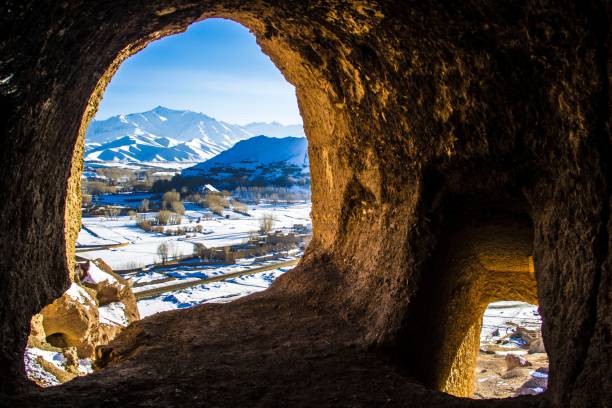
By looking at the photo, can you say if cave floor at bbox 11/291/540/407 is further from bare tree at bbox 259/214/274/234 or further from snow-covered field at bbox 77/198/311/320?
bare tree at bbox 259/214/274/234

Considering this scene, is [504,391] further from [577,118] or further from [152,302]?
[152,302]

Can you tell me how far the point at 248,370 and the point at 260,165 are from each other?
48265mm

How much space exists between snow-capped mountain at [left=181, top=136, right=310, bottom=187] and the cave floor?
37181 millimetres

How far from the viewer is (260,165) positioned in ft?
170

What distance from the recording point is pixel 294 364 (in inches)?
169

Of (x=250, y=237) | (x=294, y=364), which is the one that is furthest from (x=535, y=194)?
(x=250, y=237)

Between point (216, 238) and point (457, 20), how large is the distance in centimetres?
2773

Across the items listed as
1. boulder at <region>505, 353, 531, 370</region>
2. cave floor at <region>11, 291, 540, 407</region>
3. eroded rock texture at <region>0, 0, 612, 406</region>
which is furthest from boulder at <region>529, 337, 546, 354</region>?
cave floor at <region>11, 291, 540, 407</region>

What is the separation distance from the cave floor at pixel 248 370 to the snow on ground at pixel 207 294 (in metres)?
10.2

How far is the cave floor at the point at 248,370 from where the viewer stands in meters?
3.53

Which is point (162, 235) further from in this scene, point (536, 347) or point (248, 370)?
point (248, 370)

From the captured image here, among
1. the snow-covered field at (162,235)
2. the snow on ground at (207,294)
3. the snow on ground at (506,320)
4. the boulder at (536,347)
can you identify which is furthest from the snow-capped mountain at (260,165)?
the boulder at (536,347)

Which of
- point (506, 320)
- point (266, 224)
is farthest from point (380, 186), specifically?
point (266, 224)

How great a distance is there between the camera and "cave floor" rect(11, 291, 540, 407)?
3.53m
